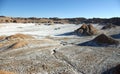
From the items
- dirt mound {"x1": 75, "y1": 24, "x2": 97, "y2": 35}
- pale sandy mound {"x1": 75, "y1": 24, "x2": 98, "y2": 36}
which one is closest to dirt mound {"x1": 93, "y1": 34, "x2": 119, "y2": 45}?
pale sandy mound {"x1": 75, "y1": 24, "x2": 98, "y2": 36}

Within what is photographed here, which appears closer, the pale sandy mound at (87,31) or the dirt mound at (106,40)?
the dirt mound at (106,40)

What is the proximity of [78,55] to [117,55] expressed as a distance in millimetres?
7036

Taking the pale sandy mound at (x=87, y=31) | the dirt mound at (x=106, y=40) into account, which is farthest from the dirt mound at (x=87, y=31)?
the dirt mound at (x=106, y=40)

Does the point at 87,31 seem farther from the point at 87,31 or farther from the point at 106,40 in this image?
the point at 106,40

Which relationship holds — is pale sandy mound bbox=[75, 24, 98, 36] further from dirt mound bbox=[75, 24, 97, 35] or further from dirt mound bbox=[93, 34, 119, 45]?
dirt mound bbox=[93, 34, 119, 45]

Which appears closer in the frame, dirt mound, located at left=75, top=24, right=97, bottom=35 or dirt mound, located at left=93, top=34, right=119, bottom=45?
dirt mound, located at left=93, top=34, right=119, bottom=45

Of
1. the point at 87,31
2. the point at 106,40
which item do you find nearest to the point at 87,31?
the point at 87,31

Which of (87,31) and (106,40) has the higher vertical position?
(106,40)

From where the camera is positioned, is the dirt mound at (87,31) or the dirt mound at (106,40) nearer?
the dirt mound at (106,40)

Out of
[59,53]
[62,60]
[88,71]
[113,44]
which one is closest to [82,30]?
[113,44]

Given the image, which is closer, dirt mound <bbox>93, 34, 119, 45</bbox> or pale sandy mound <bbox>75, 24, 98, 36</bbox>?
dirt mound <bbox>93, 34, 119, 45</bbox>

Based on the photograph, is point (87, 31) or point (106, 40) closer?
point (106, 40)

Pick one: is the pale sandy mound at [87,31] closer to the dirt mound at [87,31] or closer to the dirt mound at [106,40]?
the dirt mound at [87,31]

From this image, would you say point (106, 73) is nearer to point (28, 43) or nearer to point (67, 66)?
point (67, 66)
